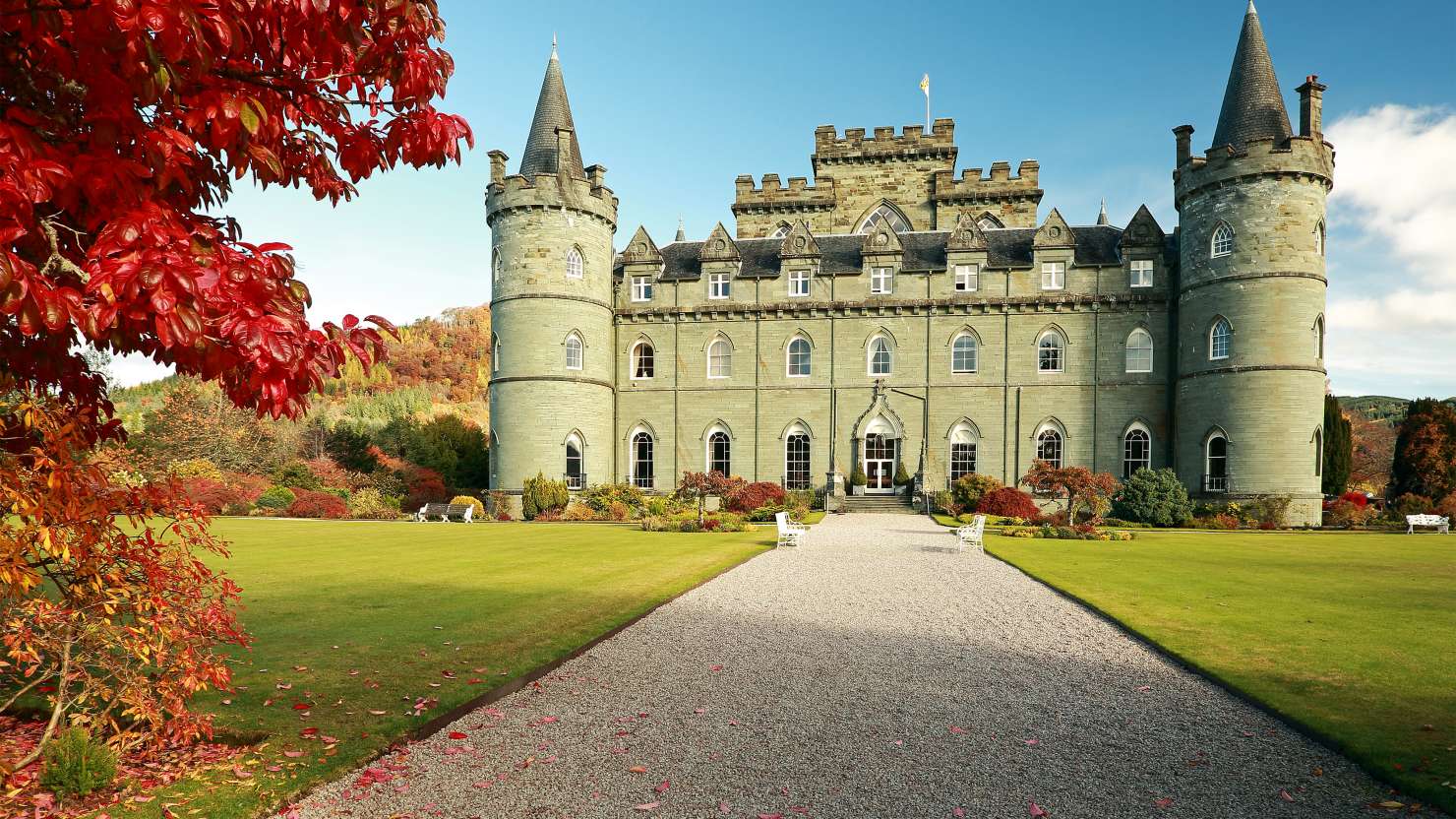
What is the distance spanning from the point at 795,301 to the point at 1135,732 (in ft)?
96.4

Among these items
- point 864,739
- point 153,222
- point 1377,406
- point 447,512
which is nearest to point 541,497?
point 447,512

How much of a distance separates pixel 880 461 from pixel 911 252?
31.2ft

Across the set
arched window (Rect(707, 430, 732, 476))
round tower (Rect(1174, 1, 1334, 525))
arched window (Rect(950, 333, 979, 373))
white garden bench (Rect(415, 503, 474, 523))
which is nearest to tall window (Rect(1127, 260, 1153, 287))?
round tower (Rect(1174, 1, 1334, 525))

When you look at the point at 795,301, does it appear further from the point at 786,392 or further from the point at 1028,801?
the point at 1028,801

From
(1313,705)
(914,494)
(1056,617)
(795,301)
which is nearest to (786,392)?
(795,301)

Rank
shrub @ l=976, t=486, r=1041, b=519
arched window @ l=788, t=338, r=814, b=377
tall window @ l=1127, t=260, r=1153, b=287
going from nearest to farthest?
shrub @ l=976, t=486, r=1041, b=519 → tall window @ l=1127, t=260, r=1153, b=287 → arched window @ l=788, t=338, r=814, b=377

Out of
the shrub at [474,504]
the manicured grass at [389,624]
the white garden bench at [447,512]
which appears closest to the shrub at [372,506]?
the white garden bench at [447,512]

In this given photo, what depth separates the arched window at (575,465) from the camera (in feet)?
109

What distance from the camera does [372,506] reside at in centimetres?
3122

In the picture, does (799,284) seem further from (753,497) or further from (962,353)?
(753,497)

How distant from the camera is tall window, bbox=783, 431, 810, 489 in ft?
114

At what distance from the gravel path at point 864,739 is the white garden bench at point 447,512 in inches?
841

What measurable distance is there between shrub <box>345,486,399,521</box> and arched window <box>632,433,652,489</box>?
1003 cm

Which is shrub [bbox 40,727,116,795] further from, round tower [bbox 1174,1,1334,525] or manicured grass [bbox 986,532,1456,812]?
round tower [bbox 1174,1,1334,525]
